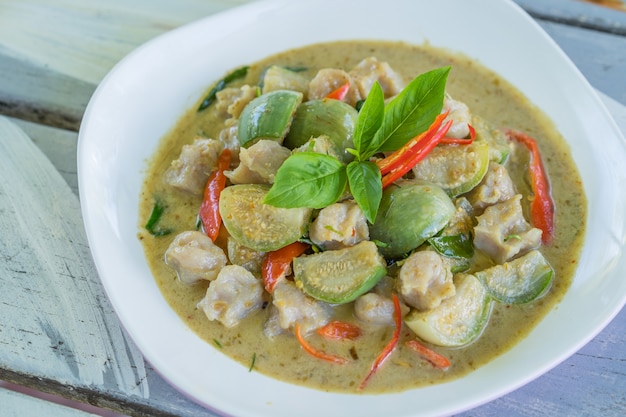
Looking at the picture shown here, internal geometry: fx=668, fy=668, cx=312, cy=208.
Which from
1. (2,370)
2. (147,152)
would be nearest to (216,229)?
(147,152)

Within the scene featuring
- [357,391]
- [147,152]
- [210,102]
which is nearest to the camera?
[357,391]

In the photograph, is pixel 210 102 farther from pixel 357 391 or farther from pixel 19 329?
pixel 357 391

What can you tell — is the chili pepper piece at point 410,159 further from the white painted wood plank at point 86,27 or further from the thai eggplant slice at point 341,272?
the white painted wood plank at point 86,27

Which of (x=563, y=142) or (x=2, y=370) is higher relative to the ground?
(x=563, y=142)

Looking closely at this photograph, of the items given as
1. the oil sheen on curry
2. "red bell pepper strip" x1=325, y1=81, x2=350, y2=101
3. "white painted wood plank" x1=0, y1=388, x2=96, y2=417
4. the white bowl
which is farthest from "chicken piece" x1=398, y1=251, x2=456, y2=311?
"white painted wood plank" x1=0, y1=388, x2=96, y2=417

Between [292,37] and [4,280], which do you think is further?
[292,37]

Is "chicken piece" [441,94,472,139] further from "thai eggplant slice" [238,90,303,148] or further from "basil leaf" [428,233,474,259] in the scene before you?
"thai eggplant slice" [238,90,303,148]

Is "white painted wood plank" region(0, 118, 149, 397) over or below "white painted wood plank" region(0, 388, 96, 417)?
over
